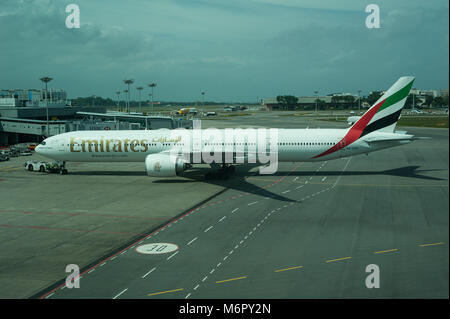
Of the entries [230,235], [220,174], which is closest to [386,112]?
[220,174]

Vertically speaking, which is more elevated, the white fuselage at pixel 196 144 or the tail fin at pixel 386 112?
the tail fin at pixel 386 112

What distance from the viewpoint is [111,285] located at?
16.6 metres

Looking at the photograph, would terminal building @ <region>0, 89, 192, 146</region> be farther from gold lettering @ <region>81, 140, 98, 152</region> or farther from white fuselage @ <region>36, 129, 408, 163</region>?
gold lettering @ <region>81, 140, 98, 152</region>

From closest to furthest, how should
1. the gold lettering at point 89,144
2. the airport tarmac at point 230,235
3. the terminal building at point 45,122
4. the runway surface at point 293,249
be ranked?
the runway surface at point 293,249, the airport tarmac at point 230,235, the gold lettering at point 89,144, the terminal building at point 45,122

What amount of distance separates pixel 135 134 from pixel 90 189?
9.18 metres

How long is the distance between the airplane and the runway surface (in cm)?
644

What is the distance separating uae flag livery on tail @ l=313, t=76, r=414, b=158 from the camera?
36531 mm

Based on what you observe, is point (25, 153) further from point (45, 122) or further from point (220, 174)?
point (220, 174)

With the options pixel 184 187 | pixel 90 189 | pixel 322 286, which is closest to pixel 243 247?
pixel 322 286

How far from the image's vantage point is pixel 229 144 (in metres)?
40.9

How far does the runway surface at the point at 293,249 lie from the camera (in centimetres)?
1117

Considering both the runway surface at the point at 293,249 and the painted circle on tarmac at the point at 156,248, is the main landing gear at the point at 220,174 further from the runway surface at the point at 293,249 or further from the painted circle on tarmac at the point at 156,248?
the painted circle on tarmac at the point at 156,248

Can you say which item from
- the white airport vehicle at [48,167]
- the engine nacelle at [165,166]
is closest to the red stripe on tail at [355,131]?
the engine nacelle at [165,166]

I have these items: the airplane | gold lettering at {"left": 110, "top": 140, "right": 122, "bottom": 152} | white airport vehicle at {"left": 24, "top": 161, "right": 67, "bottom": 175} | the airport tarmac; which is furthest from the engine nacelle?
white airport vehicle at {"left": 24, "top": 161, "right": 67, "bottom": 175}
